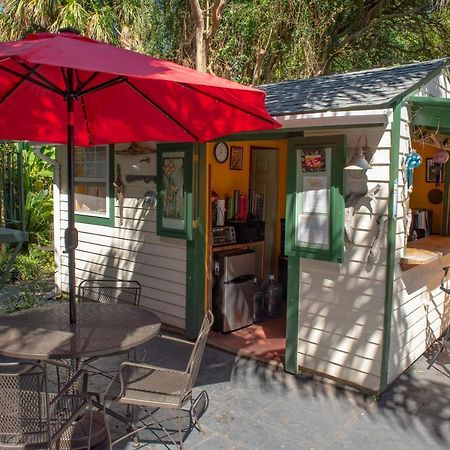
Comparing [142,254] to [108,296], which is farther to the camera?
[142,254]

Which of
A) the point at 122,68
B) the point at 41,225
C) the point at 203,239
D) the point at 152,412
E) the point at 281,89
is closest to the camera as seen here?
the point at 122,68

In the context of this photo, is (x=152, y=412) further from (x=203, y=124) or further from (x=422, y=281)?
(x=422, y=281)

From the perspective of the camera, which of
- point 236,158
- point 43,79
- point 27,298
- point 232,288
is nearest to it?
point 43,79

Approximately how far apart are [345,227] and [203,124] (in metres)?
1.45

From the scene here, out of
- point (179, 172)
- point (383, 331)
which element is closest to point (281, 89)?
point (179, 172)

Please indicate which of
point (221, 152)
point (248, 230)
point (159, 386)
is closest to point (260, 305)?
point (248, 230)

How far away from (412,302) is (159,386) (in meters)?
2.57

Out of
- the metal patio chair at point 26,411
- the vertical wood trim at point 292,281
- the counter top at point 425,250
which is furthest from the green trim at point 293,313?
the metal patio chair at point 26,411

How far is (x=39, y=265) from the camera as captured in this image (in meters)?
9.19

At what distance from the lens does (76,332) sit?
10.1 ft

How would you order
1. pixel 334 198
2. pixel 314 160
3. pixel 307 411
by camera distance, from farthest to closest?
pixel 314 160
pixel 334 198
pixel 307 411

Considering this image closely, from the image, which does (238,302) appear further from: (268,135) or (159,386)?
(159,386)

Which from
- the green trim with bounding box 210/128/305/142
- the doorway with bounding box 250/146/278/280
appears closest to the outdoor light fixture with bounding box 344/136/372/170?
the green trim with bounding box 210/128/305/142

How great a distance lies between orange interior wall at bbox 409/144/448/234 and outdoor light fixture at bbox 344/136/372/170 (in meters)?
2.34
